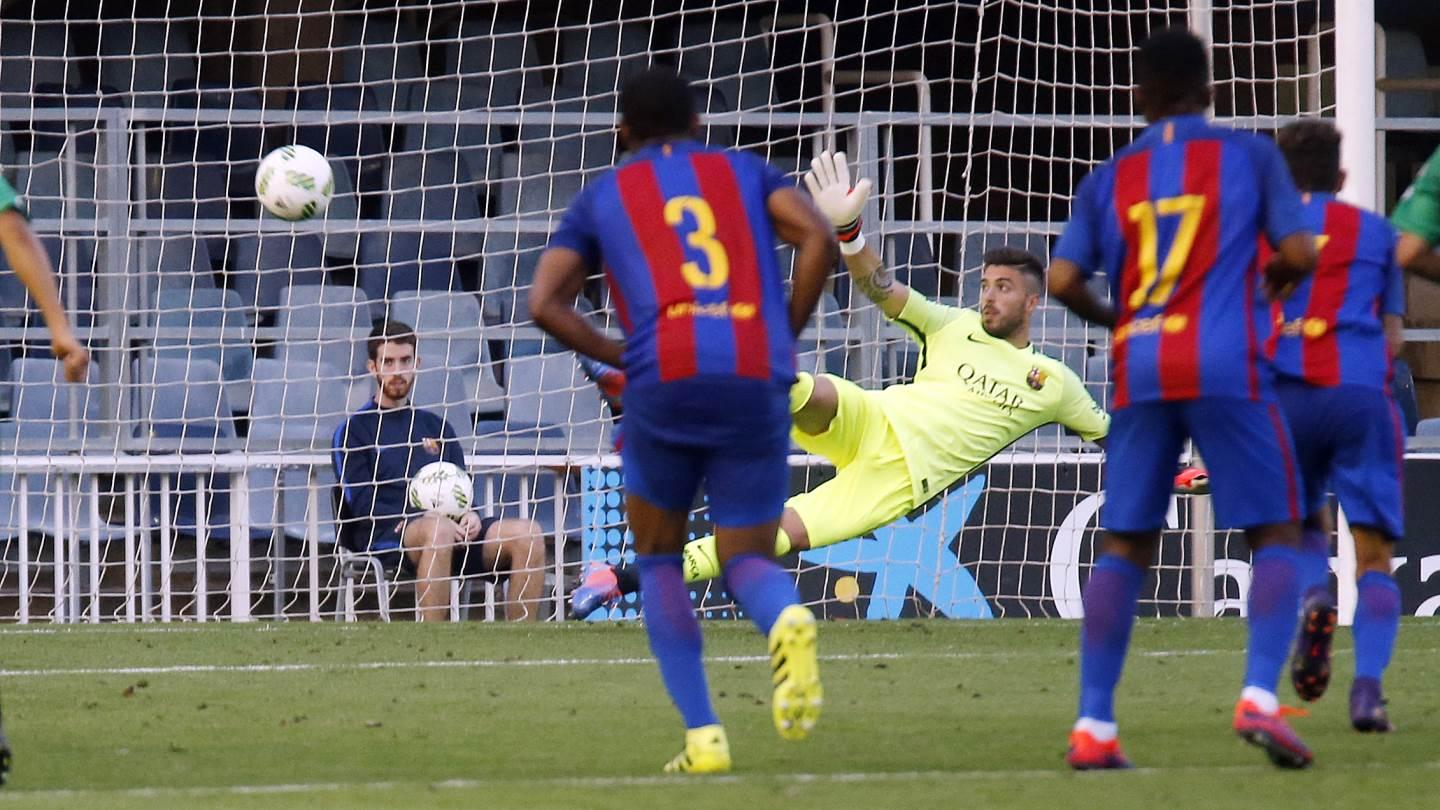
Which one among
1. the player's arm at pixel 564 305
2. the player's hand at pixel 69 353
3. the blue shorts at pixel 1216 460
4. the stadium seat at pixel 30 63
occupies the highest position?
the stadium seat at pixel 30 63

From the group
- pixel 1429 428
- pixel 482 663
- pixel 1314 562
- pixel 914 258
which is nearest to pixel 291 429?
pixel 914 258

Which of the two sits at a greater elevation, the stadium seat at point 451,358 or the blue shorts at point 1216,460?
the stadium seat at point 451,358

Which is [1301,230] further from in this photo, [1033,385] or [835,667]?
[1033,385]

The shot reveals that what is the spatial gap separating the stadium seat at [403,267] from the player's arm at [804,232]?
804 cm

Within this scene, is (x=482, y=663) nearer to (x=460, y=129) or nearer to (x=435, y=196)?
(x=435, y=196)

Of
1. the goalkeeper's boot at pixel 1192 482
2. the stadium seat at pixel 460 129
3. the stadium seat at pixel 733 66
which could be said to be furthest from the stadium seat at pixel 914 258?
the goalkeeper's boot at pixel 1192 482

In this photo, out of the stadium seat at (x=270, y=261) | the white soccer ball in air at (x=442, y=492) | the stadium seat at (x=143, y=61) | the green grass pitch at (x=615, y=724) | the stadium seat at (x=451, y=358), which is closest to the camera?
the green grass pitch at (x=615, y=724)

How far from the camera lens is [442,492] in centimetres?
959

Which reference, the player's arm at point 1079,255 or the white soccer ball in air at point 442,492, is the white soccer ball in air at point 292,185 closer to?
the white soccer ball in air at point 442,492

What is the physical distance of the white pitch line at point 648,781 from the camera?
4062 millimetres

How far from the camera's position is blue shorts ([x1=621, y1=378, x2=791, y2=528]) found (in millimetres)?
4293

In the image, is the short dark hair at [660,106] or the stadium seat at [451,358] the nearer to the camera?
the short dark hair at [660,106]

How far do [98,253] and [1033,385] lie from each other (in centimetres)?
528

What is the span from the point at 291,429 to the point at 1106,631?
7.94m
